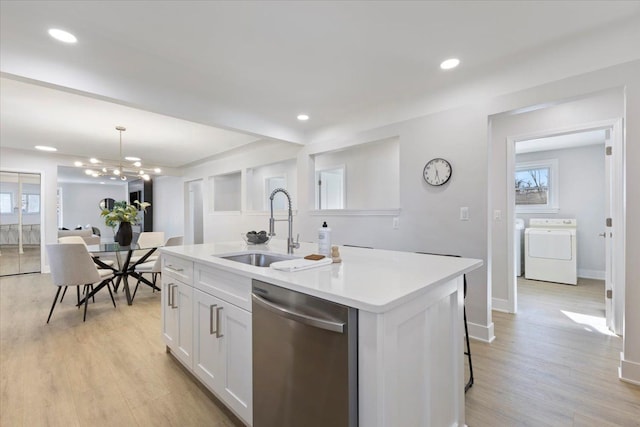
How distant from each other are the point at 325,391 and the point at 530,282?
514 centimetres

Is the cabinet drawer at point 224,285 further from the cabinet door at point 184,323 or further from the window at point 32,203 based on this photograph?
the window at point 32,203

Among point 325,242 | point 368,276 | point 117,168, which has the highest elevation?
point 117,168

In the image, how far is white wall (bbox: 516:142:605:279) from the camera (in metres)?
4.89

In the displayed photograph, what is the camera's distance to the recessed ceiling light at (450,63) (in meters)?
2.35

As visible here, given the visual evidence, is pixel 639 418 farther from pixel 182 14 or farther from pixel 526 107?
pixel 182 14

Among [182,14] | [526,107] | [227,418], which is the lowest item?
[227,418]

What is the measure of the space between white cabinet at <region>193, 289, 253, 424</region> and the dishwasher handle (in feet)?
0.55

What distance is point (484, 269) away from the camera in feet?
8.71

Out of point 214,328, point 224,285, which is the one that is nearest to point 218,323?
point 214,328

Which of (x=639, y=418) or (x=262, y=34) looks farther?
(x=262, y=34)

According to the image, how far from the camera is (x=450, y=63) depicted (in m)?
2.39

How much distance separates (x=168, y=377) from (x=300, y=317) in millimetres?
1571

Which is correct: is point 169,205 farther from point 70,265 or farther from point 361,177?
point 361,177

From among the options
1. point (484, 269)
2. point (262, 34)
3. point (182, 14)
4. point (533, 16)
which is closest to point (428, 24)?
point (533, 16)
